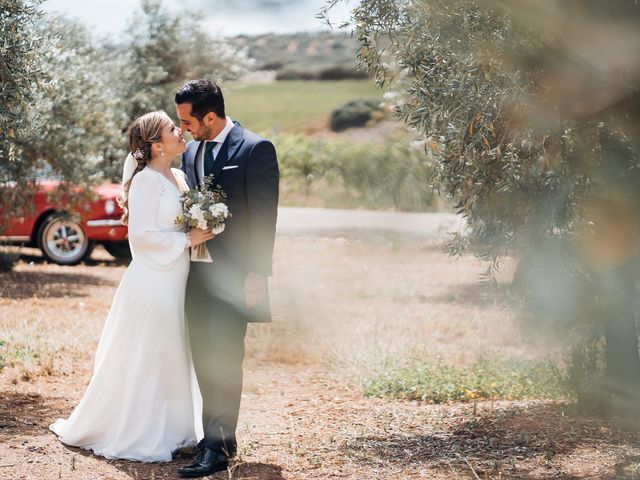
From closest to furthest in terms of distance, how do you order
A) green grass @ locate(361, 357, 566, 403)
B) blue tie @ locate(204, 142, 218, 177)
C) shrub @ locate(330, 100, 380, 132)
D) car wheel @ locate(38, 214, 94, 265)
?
blue tie @ locate(204, 142, 218, 177) → green grass @ locate(361, 357, 566, 403) → car wheel @ locate(38, 214, 94, 265) → shrub @ locate(330, 100, 380, 132)

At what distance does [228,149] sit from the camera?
5.45 metres

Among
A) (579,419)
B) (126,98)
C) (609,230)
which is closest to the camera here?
(579,419)

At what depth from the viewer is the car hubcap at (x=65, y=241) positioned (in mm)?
15078

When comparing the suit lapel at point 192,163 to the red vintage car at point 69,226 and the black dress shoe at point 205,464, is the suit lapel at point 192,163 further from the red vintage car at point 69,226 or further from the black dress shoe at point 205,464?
the red vintage car at point 69,226

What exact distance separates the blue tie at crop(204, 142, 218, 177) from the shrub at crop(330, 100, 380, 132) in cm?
3925

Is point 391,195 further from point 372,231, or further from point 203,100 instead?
point 203,100

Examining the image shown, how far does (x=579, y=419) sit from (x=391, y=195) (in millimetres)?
19261

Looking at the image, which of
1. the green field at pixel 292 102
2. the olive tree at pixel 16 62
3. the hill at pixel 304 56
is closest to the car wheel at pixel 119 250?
the olive tree at pixel 16 62

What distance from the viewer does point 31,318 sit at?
1039 centimetres

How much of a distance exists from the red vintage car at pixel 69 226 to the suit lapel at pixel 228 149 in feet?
30.1

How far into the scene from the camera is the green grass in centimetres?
753

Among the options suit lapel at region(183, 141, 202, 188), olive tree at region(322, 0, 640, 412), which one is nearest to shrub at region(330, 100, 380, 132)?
olive tree at region(322, 0, 640, 412)

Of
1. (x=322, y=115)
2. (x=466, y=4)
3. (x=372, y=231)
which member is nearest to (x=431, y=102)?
(x=466, y=4)

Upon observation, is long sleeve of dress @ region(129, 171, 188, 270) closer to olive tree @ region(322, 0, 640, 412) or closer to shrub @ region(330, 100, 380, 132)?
olive tree @ region(322, 0, 640, 412)
